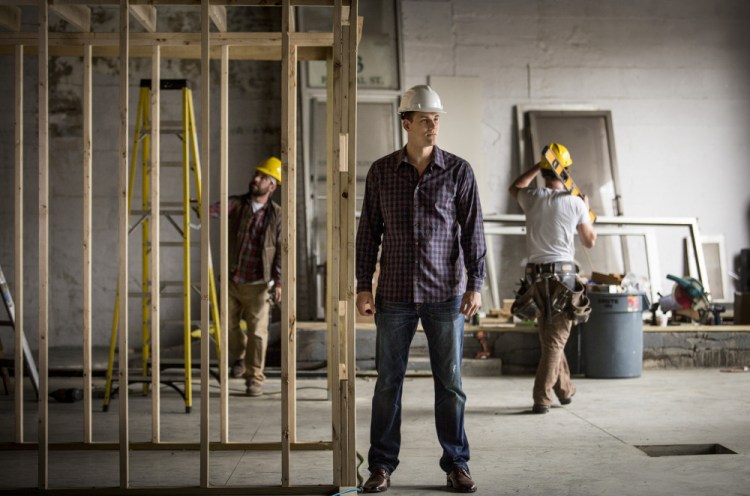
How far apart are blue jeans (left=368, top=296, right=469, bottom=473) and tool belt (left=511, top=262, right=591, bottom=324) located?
241cm

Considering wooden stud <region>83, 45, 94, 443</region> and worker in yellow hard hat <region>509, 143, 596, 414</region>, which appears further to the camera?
worker in yellow hard hat <region>509, 143, 596, 414</region>

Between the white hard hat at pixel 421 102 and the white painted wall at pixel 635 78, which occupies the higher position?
the white painted wall at pixel 635 78

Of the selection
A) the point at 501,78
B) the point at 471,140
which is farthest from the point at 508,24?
the point at 471,140

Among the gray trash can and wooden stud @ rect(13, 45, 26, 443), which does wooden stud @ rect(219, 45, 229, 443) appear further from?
the gray trash can

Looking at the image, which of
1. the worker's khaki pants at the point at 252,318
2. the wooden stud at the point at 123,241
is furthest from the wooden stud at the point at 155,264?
the worker's khaki pants at the point at 252,318

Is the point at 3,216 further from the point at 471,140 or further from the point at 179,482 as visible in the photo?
the point at 179,482

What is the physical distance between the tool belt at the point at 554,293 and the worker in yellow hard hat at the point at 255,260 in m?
2.31

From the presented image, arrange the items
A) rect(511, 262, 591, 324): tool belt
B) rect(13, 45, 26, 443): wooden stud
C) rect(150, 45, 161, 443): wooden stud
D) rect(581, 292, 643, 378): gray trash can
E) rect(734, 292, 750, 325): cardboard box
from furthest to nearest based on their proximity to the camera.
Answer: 1. rect(734, 292, 750, 325): cardboard box
2. rect(581, 292, 643, 378): gray trash can
3. rect(511, 262, 591, 324): tool belt
4. rect(150, 45, 161, 443): wooden stud
5. rect(13, 45, 26, 443): wooden stud

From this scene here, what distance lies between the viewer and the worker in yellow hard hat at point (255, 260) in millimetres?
7844

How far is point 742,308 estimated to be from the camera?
9984 mm

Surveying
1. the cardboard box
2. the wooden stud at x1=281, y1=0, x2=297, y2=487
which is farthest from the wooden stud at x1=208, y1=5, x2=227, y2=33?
the cardboard box

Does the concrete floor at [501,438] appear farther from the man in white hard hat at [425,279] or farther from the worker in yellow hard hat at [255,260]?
the worker in yellow hard hat at [255,260]

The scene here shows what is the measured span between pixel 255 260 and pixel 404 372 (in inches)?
151

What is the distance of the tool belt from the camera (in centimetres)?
655
